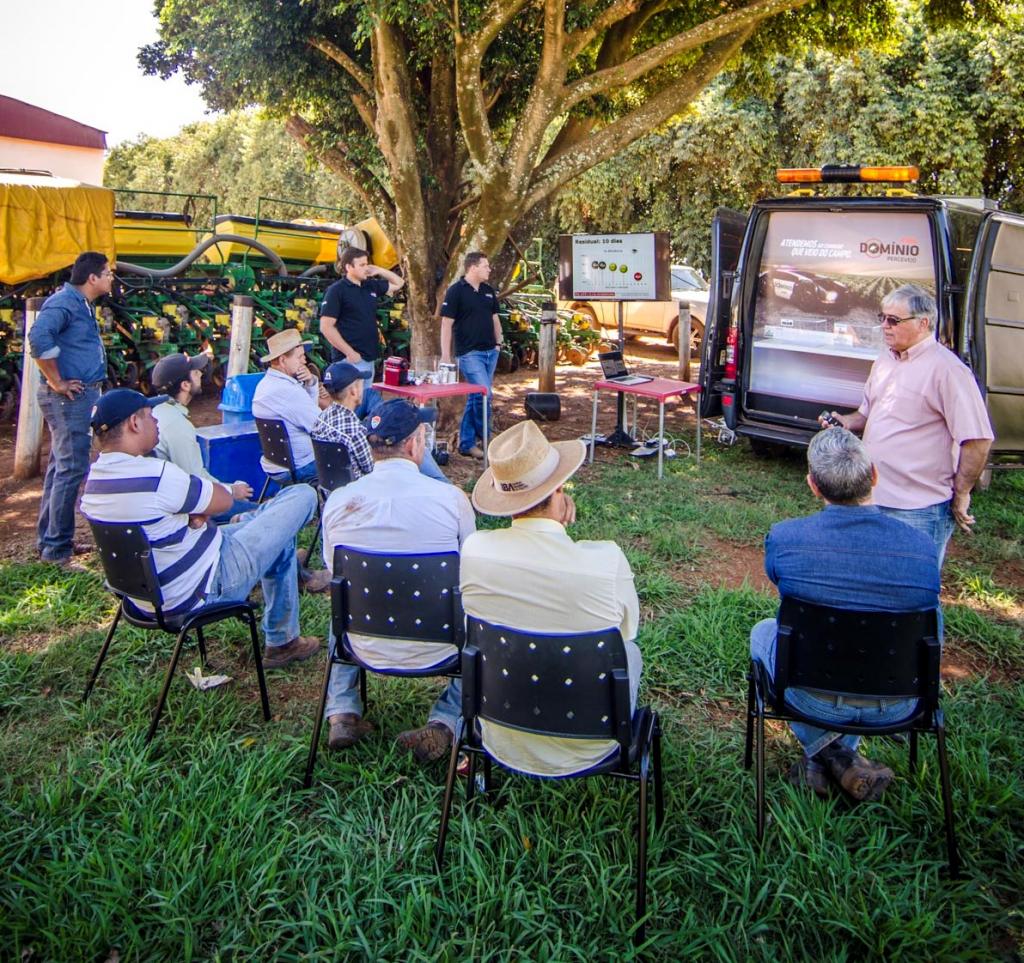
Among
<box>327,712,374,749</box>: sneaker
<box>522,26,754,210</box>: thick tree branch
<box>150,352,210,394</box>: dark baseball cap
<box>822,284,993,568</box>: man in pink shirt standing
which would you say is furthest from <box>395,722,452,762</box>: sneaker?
<box>522,26,754,210</box>: thick tree branch

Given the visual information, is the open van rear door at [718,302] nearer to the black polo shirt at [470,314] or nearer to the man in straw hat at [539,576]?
the black polo shirt at [470,314]

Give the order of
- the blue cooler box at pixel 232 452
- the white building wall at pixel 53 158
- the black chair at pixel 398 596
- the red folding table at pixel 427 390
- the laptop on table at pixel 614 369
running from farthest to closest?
the white building wall at pixel 53 158 → the laptop on table at pixel 614 369 → the red folding table at pixel 427 390 → the blue cooler box at pixel 232 452 → the black chair at pixel 398 596

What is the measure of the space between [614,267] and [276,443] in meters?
4.56

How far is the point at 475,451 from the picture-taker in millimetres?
7777

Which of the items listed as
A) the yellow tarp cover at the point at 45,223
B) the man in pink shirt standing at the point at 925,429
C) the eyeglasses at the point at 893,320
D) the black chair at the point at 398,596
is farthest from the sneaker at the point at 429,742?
the yellow tarp cover at the point at 45,223

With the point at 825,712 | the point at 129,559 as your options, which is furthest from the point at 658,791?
the point at 129,559

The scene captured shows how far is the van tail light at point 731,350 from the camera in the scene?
23.7 ft

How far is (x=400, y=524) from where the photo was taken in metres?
3.03

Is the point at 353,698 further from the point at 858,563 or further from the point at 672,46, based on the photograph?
the point at 672,46

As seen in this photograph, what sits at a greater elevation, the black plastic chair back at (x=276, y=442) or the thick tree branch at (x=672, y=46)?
the thick tree branch at (x=672, y=46)

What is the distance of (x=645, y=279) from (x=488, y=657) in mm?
6644

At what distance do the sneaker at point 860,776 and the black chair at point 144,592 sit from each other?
2257 millimetres

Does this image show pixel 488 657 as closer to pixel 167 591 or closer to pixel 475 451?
pixel 167 591

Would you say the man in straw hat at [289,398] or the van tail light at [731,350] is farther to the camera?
the van tail light at [731,350]
